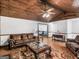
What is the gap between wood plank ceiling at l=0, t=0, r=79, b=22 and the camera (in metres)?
4.46

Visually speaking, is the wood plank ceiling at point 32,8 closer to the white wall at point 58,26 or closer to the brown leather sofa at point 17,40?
the white wall at point 58,26

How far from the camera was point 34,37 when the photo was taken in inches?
256

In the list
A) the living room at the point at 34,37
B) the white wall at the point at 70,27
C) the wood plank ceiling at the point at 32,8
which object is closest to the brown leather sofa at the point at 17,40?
the living room at the point at 34,37

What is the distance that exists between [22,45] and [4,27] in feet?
6.13

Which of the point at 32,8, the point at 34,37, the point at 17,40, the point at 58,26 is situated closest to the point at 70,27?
the point at 58,26

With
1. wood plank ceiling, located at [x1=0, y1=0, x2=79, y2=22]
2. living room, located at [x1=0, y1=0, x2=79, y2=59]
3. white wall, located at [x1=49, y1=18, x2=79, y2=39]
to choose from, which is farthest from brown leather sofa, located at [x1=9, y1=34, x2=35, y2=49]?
white wall, located at [x1=49, y1=18, x2=79, y2=39]

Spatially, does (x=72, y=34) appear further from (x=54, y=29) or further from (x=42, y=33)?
(x=42, y=33)

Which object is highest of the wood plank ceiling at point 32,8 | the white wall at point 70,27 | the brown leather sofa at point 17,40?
the wood plank ceiling at point 32,8

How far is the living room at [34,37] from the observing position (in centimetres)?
374

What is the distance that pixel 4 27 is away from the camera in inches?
214

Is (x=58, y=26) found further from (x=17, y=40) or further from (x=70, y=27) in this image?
(x=17, y=40)

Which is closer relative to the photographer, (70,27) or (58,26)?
(70,27)

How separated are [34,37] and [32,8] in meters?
2.45

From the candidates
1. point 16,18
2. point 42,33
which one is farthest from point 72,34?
point 16,18
